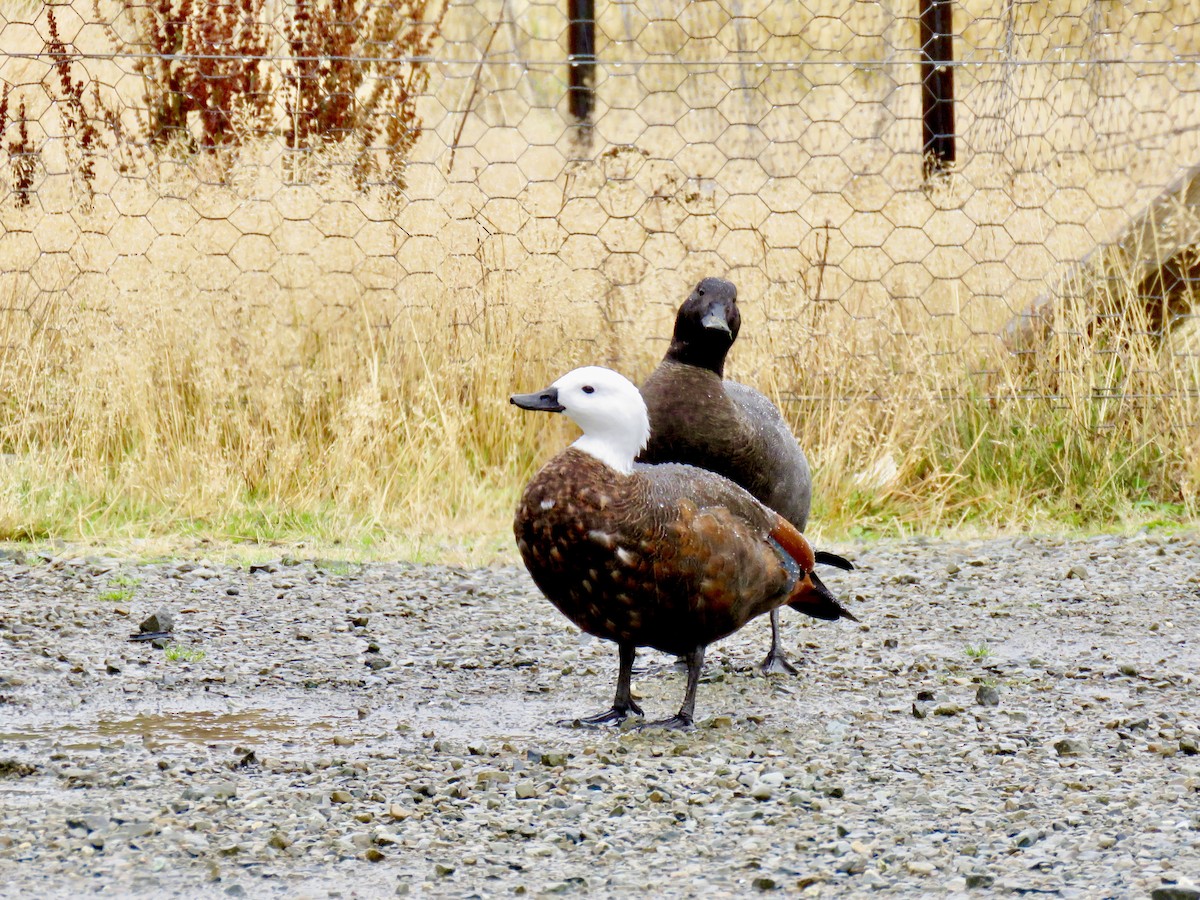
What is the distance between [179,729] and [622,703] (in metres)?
1.15

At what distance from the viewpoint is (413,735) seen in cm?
409

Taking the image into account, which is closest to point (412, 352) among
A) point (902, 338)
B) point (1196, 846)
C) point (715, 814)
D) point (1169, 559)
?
point (902, 338)

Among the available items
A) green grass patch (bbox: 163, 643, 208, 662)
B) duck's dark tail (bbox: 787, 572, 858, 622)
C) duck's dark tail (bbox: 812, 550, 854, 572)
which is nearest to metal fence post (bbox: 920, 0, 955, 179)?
duck's dark tail (bbox: 812, 550, 854, 572)

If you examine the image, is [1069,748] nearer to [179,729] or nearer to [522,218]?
[179,729]

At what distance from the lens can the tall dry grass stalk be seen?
6793 millimetres

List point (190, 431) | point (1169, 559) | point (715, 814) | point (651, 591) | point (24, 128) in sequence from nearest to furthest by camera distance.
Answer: point (715, 814) → point (651, 591) → point (1169, 559) → point (190, 431) → point (24, 128)

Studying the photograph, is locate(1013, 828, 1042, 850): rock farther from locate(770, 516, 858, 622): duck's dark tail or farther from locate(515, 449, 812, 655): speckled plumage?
locate(770, 516, 858, 622): duck's dark tail

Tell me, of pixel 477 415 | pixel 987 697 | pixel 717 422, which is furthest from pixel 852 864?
pixel 477 415

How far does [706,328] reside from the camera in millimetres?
4820

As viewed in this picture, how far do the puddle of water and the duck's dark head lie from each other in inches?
62.7

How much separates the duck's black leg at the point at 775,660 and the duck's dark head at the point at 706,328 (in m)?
0.81

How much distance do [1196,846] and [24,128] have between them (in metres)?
7.08

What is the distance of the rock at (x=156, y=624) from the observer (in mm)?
5071

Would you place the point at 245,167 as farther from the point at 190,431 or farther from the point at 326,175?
the point at 190,431
